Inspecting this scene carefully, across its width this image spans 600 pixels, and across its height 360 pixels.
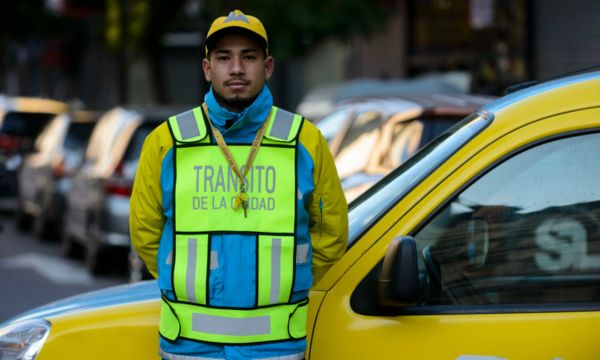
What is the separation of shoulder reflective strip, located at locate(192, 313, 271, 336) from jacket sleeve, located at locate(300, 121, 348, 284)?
25 centimetres

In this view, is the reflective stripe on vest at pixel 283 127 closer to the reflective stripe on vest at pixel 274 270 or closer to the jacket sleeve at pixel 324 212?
the jacket sleeve at pixel 324 212

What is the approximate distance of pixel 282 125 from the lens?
150 inches

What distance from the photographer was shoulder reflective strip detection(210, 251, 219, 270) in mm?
3693

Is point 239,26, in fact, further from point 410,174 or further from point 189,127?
point 410,174

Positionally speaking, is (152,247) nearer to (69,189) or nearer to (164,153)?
(164,153)

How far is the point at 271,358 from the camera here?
146 inches

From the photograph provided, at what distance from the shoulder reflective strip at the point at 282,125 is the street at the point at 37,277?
7432mm

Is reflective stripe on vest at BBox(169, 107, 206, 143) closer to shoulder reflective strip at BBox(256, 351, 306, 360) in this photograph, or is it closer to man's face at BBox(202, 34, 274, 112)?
man's face at BBox(202, 34, 274, 112)

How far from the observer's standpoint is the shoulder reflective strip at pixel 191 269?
370cm

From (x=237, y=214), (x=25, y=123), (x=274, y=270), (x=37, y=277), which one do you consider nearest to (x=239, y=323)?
→ (x=274, y=270)

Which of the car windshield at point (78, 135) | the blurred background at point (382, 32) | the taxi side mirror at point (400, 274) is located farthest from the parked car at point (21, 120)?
the taxi side mirror at point (400, 274)

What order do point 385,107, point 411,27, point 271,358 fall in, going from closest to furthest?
point 271,358 < point 385,107 < point 411,27

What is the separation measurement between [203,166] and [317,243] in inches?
15.6

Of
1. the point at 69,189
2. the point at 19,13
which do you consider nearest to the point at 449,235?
the point at 69,189
